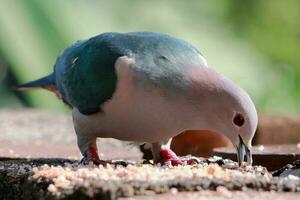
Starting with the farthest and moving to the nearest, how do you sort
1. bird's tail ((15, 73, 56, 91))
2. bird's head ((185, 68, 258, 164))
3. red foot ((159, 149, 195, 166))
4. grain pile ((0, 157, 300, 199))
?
bird's tail ((15, 73, 56, 91)), red foot ((159, 149, 195, 166)), bird's head ((185, 68, 258, 164)), grain pile ((0, 157, 300, 199))

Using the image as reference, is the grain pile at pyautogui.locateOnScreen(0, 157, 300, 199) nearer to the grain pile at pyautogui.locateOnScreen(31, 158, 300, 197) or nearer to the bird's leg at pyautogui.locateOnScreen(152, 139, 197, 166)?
the grain pile at pyautogui.locateOnScreen(31, 158, 300, 197)

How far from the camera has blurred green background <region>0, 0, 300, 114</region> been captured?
11062 millimetres

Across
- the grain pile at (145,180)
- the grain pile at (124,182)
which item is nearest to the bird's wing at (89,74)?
the grain pile at (124,182)

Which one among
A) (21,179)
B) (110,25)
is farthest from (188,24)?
(21,179)

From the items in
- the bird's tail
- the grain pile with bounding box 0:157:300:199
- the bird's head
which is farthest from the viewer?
the bird's tail

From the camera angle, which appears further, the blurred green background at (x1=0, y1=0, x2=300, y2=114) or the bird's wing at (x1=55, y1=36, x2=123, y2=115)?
the blurred green background at (x1=0, y1=0, x2=300, y2=114)

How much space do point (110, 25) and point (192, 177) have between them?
811 centimetres

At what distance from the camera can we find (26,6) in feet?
36.7

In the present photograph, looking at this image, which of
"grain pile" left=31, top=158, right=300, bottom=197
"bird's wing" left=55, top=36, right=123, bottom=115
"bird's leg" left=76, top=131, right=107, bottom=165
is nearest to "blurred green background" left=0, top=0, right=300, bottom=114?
"bird's wing" left=55, top=36, right=123, bottom=115

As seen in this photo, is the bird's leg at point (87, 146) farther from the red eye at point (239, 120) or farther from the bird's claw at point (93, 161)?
the red eye at point (239, 120)

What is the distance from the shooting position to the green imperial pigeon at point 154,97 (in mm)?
4535

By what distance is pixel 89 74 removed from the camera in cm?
493

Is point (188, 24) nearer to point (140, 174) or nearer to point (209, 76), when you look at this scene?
point (209, 76)

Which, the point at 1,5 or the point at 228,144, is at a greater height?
the point at 1,5
